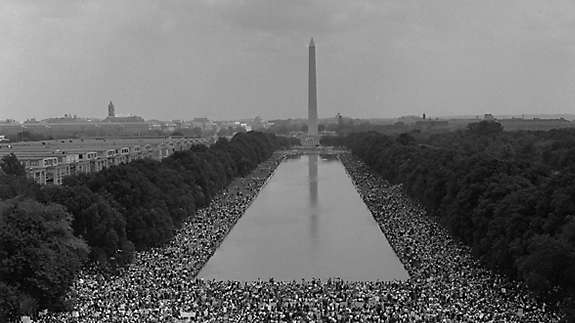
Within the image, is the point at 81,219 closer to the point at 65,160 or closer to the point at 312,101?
the point at 65,160

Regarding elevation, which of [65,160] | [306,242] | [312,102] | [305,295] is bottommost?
[306,242]

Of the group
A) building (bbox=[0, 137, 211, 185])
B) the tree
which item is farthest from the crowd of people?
building (bbox=[0, 137, 211, 185])

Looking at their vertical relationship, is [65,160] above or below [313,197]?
above

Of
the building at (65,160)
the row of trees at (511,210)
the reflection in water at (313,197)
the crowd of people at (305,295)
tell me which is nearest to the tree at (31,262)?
the crowd of people at (305,295)

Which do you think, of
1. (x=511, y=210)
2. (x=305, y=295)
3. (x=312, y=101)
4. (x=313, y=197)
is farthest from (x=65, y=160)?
(x=312, y=101)

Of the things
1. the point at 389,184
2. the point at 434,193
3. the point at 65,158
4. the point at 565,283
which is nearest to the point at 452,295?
the point at 565,283
